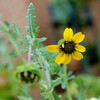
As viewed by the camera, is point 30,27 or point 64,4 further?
point 64,4

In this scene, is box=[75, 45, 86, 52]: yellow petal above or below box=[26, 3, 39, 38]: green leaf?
below

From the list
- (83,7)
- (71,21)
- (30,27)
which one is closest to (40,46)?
(30,27)

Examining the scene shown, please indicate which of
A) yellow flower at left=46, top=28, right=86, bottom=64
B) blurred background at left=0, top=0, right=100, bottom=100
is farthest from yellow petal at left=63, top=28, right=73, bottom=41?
blurred background at left=0, top=0, right=100, bottom=100

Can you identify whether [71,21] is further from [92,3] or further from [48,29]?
[92,3]

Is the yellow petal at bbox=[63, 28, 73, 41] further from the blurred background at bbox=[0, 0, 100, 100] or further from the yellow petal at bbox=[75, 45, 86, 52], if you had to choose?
the blurred background at bbox=[0, 0, 100, 100]

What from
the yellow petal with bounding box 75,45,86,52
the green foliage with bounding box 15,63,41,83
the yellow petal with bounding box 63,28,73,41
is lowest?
the green foliage with bounding box 15,63,41,83

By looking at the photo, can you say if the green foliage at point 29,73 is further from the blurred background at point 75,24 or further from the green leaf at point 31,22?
the blurred background at point 75,24

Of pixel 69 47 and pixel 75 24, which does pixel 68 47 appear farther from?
pixel 75 24

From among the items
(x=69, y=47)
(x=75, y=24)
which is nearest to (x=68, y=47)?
(x=69, y=47)
